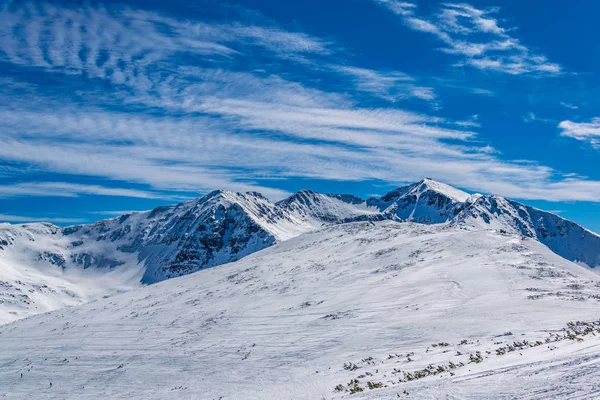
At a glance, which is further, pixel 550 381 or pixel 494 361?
pixel 494 361

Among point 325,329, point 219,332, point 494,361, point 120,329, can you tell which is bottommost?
point 120,329

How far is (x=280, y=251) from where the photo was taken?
9038 centimetres

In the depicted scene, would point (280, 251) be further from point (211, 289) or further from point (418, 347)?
point (418, 347)

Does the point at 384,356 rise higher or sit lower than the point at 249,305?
higher

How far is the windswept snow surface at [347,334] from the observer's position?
2098 cm

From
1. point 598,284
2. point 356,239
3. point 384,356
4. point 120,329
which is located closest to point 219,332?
point 120,329

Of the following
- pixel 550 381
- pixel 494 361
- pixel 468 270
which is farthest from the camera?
pixel 468 270

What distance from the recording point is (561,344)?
22.5 metres

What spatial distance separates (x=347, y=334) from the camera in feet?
116

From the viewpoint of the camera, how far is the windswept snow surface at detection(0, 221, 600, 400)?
21.0 metres

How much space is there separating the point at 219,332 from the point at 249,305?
9578mm

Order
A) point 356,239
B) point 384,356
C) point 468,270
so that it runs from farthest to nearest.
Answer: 1. point 356,239
2. point 468,270
3. point 384,356

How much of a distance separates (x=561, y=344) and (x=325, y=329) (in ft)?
60.7

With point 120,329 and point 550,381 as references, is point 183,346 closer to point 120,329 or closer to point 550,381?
point 120,329
